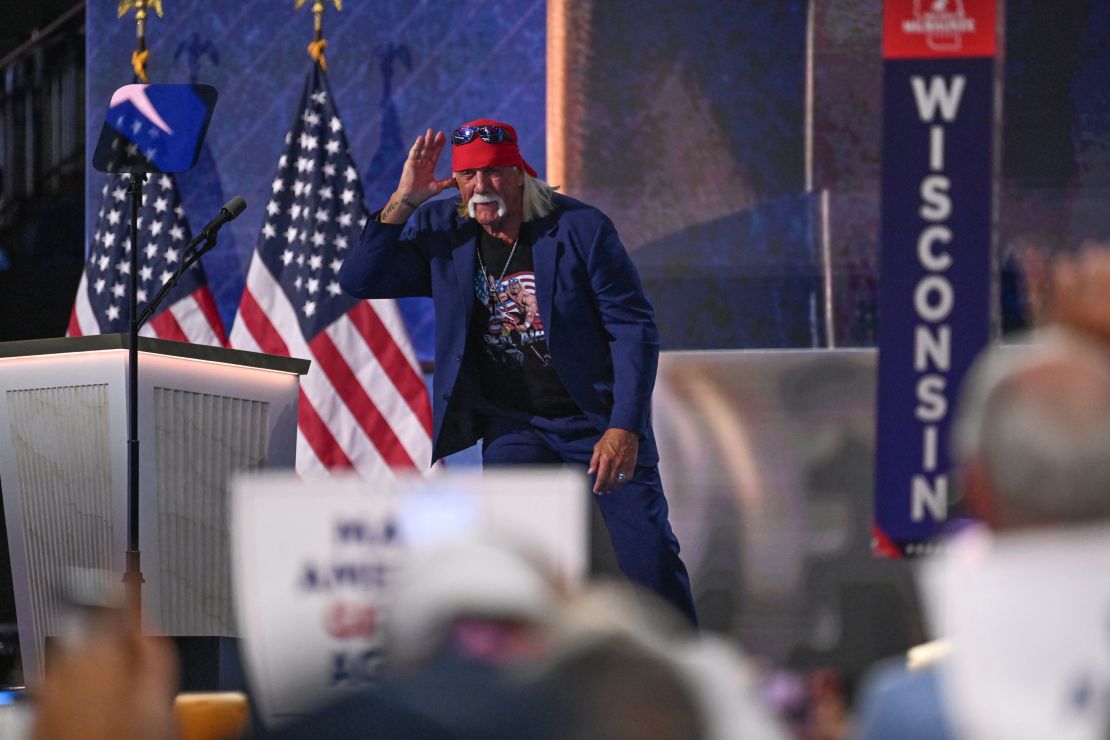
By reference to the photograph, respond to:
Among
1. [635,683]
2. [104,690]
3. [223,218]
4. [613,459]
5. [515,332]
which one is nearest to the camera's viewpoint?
[635,683]

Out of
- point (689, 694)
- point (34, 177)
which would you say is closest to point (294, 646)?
point (689, 694)

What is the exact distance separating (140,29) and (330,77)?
74 cm

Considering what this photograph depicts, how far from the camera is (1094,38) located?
565cm

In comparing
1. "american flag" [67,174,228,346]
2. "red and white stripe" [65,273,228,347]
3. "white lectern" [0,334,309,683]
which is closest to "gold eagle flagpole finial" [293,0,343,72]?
"american flag" [67,174,228,346]

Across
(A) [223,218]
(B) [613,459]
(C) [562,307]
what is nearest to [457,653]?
(B) [613,459]

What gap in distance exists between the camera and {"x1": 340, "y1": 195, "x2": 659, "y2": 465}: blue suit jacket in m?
4.14

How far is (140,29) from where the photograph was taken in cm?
616

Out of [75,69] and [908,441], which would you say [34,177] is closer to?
[75,69]

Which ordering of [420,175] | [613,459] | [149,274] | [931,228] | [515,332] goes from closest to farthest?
[931,228] → [613,459] → [420,175] → [515,332] → [149,274]

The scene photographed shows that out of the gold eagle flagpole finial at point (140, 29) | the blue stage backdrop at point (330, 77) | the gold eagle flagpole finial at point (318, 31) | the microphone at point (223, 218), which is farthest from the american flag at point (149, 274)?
the microphone at point (223, 218)

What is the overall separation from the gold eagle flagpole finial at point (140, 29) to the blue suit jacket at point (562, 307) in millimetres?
2264

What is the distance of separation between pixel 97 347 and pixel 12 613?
210 centimetres

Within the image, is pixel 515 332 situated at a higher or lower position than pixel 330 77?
lower

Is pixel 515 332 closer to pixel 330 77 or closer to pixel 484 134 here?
pixel 484 134
